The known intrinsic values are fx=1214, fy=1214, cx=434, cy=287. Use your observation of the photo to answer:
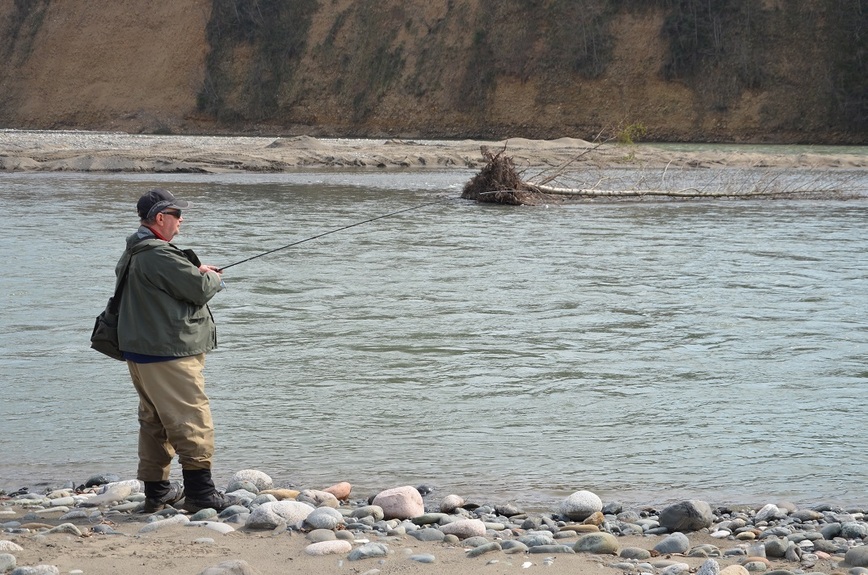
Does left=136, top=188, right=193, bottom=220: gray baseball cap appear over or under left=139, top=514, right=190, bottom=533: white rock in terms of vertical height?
over

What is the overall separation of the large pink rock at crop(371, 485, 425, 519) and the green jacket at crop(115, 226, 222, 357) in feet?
3.58

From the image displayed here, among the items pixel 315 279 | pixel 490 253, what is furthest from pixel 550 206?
pixel 315 279

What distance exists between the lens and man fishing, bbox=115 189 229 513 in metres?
5.31

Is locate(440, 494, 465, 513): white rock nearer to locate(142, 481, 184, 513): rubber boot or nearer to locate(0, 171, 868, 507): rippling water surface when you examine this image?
locate(0, 171, 868, 507): rippling water surface

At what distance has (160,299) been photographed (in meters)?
5.33

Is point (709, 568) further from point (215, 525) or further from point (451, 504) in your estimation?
point (215, 525)

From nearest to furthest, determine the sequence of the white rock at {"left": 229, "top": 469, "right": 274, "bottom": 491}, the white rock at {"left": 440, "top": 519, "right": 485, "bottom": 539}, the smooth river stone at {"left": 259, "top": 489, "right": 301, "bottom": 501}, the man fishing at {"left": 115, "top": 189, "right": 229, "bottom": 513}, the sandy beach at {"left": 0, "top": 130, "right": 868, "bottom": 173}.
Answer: the white rock at {"left": 440, "top": 519, "right": 485, "bottom": 539} < the man fishing at {"left": 115, "top": 189, "right": 229, "bottom": 513} < the smooth river stone at {"left": 259, "top": 489, "right": 301, "bottom": 501} < the white rock at {"left": 229, "top": 469, "right": 274, "bottom": 491} < the sandy beach at {"left": 0, "top": 130, "right": 868, "bottom": 173}

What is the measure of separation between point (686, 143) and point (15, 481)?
43.1 m

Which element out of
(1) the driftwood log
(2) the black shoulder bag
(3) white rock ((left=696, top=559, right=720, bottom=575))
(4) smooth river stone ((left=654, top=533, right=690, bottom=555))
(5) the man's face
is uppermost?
(5) the man's face

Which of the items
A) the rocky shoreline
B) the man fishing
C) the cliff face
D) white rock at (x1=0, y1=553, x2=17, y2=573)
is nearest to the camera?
white rock at (x1=0, y1=553, x2=17, y2=573)

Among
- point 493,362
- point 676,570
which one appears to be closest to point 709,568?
point 676,570

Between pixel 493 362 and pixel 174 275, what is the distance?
13.7ft

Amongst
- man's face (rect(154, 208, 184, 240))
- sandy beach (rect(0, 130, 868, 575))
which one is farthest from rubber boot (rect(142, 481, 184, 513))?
man's face (rect(154, 208, 184, 240))

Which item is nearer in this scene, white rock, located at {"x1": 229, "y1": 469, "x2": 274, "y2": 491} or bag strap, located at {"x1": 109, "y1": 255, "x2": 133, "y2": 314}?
bag strap, located at {"x1": 109, "y1": 255, "x2": 133, "y2": 314}
